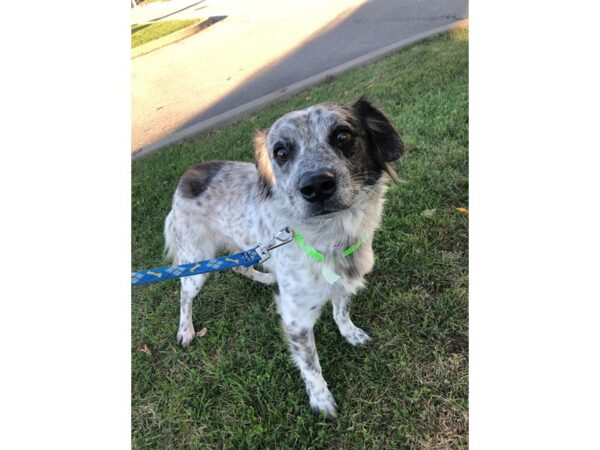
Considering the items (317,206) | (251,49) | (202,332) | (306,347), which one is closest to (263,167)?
(317,206)

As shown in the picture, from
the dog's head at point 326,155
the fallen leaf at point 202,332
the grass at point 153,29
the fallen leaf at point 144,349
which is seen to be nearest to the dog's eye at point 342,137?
the dog's head at point 326,155

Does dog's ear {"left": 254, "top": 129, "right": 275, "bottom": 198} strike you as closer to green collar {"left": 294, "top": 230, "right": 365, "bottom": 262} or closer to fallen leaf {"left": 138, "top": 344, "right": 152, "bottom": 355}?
green collar {"left": 294, "top": 230, "right": 365, "bottom": 262}

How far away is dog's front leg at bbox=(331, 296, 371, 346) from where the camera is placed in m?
2.45

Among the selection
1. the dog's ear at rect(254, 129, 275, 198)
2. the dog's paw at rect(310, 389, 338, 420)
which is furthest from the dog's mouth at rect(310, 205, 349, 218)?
the dog's paw at rect(310, 389, 338, 420)

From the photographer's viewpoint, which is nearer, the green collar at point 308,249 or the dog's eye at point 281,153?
the dog's eye at point 281,153

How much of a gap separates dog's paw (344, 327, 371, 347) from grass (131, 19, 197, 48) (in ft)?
7.32

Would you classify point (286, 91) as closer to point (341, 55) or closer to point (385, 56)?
point (341, 55)

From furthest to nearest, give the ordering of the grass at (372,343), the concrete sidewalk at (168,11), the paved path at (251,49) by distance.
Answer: the paved path at (251,49) → the concrete sidewalk at (168,11) → the grass at (372,343)

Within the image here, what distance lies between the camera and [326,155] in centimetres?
173

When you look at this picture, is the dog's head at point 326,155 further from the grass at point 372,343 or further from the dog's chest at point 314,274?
the grass at point 372,343

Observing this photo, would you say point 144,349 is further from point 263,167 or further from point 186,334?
point 263,167

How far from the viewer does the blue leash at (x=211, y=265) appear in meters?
1.71

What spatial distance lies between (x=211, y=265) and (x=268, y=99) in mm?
3712
